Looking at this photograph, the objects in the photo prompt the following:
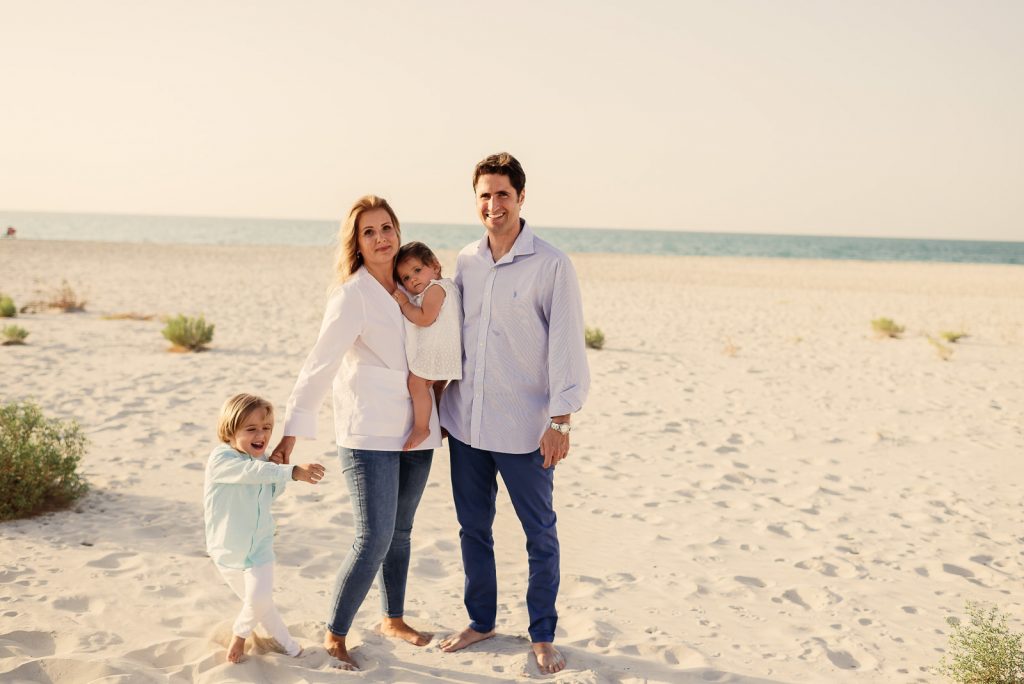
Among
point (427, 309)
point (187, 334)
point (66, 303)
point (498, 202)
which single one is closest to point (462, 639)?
point (427, 309)

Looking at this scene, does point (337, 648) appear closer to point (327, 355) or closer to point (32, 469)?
point (327, 355)

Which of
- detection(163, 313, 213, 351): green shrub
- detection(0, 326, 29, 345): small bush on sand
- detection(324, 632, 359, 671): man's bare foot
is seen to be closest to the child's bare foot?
detection(324, 632, 359, 671): man's bare foot

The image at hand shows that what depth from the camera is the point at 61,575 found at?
3984 millimetres

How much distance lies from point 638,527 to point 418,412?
7.86 feet

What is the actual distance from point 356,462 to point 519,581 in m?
1.59

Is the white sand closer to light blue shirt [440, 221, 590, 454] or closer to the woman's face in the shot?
light blue shirt [440, 221, 590, 454]

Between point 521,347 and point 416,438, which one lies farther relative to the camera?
point 521,347

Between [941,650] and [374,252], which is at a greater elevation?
[374,252]

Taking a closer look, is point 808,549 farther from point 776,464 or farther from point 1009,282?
point 1009,282

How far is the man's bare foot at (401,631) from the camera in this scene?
138 inches

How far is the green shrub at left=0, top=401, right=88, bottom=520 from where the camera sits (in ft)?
15.2

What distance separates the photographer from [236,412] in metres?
3.09

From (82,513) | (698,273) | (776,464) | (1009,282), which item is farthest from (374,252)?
(1009,282)

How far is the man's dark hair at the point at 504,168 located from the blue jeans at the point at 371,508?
47.1 inches
